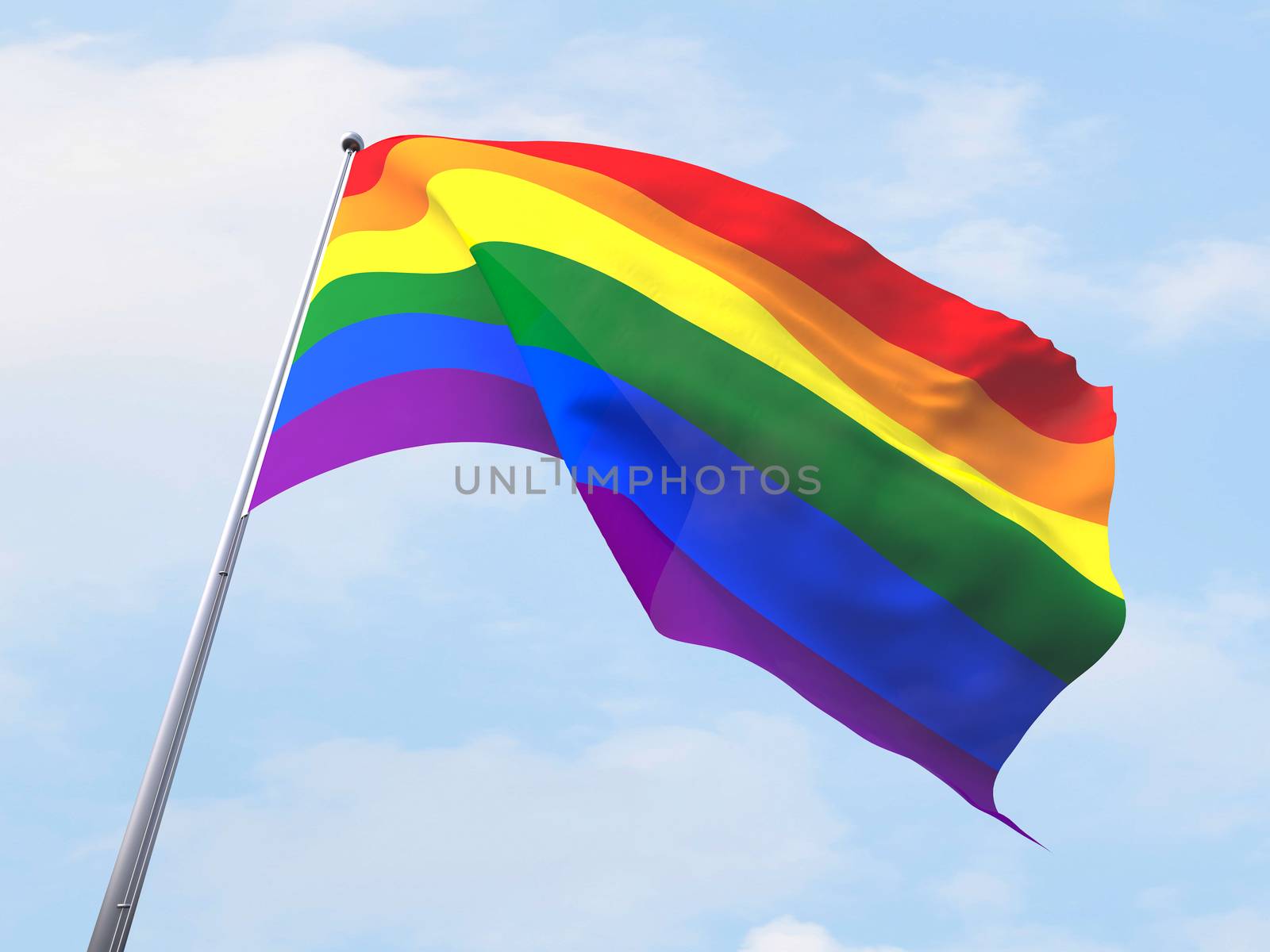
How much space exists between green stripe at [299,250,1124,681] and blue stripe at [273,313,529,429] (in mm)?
119

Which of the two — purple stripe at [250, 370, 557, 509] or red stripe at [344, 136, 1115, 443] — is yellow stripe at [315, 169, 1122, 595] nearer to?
red stripe at [344, 136, 1115, 443]

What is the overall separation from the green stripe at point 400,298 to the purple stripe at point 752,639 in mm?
1533

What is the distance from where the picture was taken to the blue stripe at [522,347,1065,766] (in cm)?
870

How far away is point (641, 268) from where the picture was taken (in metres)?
9.28

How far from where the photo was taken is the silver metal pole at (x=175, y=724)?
6.11 metres

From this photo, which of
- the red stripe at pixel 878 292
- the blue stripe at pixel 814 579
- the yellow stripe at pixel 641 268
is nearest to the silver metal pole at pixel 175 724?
the yellow stripe at pixel 641 268

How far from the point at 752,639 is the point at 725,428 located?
135cm

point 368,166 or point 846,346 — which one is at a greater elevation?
point 368,166

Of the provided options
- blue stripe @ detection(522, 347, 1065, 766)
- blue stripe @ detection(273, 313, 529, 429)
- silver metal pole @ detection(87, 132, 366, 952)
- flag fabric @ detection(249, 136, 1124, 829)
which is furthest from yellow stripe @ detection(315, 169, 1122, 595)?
silver metal pole @ detection(87, 132, 366, 952)

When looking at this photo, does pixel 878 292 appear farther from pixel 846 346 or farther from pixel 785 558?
pixel 785 558

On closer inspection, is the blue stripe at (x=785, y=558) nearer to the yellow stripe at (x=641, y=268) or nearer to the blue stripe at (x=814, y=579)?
the blue stripe at (x=814, y=579)

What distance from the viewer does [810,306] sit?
9695 mm

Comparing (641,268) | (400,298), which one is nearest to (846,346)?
(641,268)

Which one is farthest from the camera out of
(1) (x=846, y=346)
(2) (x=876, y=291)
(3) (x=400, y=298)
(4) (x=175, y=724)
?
(2) (x=876, y=291)
